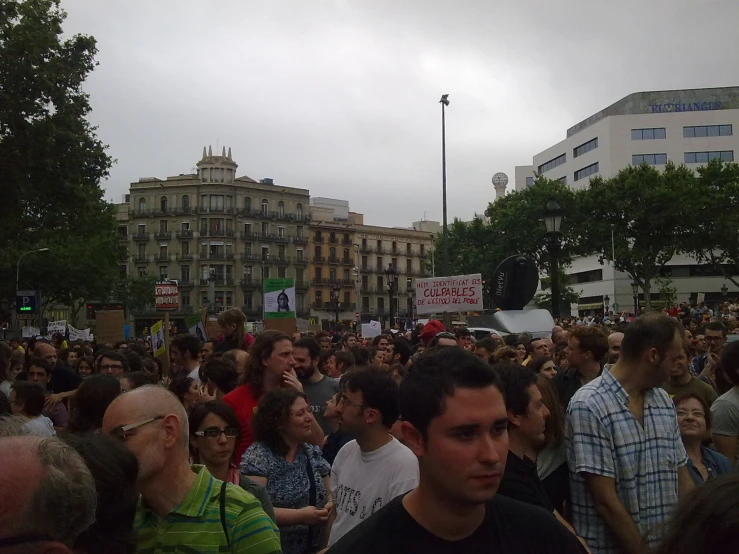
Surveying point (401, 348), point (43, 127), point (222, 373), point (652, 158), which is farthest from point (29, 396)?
point (652, 158)

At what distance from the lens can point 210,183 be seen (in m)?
81.9

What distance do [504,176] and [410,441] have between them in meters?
95.0

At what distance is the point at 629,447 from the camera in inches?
145

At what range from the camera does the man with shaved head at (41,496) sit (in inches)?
71.4

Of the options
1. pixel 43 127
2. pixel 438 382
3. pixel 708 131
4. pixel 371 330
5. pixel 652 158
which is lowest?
pixel 371 330

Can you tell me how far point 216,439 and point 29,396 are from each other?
283 centimetres

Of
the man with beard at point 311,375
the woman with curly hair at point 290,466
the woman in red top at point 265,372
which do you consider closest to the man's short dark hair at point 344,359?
the man with beard at point 311,375

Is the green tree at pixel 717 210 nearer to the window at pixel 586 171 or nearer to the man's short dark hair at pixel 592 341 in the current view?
the window at pixel 586 171

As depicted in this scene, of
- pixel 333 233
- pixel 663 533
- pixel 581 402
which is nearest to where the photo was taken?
pixel 663 533

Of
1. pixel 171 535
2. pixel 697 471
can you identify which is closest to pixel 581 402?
pixel 697 471

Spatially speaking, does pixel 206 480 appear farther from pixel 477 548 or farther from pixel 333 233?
pixel 333 233

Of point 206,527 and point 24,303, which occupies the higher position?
point 24,303

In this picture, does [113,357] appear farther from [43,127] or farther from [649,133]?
[649,133]

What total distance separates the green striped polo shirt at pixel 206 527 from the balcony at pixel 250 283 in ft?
263
